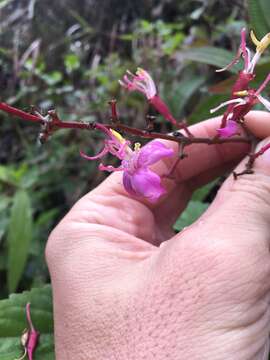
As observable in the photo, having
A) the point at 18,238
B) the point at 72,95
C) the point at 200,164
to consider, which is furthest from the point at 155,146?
the point at 72,95

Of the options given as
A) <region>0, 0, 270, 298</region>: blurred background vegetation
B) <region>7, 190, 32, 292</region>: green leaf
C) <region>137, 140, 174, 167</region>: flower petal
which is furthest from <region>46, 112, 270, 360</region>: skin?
<region>7, 190, 32, 292</region>: green leaf

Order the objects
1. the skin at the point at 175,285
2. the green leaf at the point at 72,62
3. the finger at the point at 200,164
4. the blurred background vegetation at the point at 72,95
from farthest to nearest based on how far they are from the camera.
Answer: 1. the green leaf at the point at 72,62
2. the blurred background vegetation at the point at 72,95
3. the finger at the point at 200,164
4. the skin at the point at 175,285

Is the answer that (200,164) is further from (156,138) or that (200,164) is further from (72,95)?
(72,95)

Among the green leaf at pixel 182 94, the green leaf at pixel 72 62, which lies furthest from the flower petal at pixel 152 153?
the green leaf at pixel 72 62

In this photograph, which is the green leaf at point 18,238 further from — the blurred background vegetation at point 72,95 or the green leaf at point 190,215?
the green leaf at point 190,215

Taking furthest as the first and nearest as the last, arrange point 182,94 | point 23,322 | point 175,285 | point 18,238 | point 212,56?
point 182,94, point 18,238, point 212,56, point 23,322, point 175,285

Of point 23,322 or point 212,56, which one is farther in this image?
point 212,56
